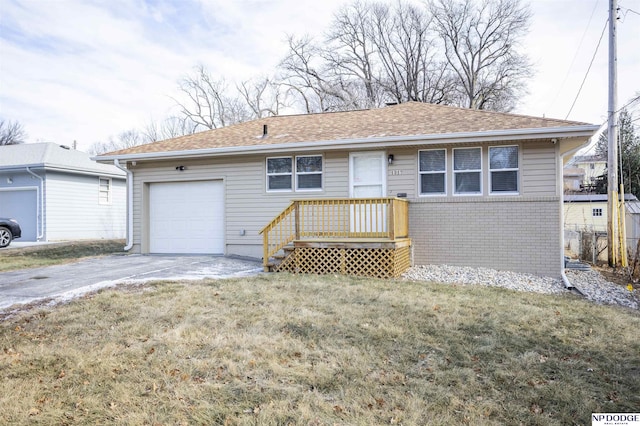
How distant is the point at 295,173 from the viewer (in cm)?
1110

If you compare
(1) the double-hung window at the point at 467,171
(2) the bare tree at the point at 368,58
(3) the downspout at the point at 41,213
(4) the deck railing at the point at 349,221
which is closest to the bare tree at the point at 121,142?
(2) the bare tree at the point at 368,58

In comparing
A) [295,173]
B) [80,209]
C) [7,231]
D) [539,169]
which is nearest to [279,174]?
[295,173]

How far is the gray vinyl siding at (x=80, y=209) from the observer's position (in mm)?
16391

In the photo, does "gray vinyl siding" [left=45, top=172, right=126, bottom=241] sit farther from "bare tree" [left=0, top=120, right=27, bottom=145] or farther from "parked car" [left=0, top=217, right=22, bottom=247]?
"bare tree" [left=0, top=120, right=27, bottom=145]

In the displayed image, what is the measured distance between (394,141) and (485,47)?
2377 centimetres

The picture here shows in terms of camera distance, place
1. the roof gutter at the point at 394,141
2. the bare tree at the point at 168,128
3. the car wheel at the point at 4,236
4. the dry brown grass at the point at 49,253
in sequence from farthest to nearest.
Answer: the bare tree at the point at 168,128, the car wheel at the point at 4,236, the dry brown grass at the point at 49,253, the roof gutter at the point at 394,141

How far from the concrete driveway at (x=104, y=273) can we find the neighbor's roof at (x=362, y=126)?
307cm

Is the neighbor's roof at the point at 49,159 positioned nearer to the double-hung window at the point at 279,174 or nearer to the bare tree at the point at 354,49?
the double-hung window at the point at 279,174

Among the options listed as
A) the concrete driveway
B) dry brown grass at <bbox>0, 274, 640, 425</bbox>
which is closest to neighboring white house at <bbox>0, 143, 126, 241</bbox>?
the concrete driveway

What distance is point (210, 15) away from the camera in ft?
41.2

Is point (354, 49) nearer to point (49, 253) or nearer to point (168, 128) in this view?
point (168, 128)

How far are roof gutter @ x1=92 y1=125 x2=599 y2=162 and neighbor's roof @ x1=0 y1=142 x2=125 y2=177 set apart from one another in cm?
599

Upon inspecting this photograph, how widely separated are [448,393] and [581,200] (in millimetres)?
27616

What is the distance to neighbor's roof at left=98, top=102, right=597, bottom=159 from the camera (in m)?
9.75
